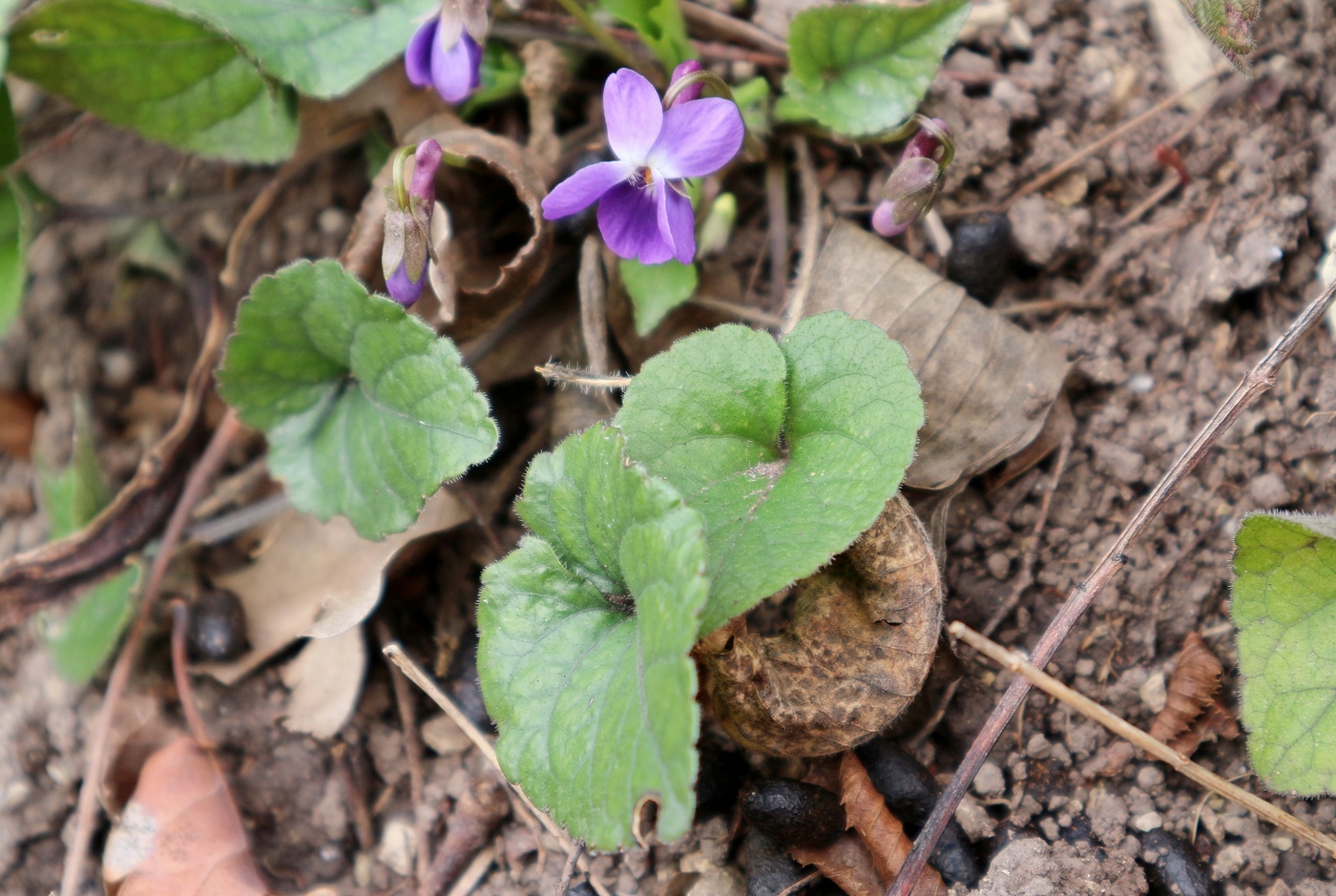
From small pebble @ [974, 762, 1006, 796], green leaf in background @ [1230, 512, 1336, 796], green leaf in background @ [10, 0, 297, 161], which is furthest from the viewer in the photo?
green leaf in background @ [10, 0, 297, 161]

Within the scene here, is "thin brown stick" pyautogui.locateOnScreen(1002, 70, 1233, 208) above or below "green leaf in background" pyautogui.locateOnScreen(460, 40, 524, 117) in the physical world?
below

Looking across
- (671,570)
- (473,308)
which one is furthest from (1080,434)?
(473,308)

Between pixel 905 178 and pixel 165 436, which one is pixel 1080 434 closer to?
pixel 905 178

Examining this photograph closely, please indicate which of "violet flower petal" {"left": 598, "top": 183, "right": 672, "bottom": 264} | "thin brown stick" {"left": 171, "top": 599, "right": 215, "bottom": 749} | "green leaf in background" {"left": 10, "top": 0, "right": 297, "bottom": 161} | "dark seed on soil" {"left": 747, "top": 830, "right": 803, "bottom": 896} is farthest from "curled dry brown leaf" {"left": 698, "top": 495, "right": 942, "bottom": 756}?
"green leaf in background" {"left": 10, "top": 0, "right": 297, "bottom": 161}

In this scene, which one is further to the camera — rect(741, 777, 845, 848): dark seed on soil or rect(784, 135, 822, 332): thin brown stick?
rect(784, 135, 822, 332): thin brown stick

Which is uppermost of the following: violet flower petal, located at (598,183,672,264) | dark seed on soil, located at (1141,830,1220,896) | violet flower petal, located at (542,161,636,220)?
violet flower petal, located at (542,161,636,220)

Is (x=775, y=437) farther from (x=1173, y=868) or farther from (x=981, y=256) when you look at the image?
(x=1173, y=868)

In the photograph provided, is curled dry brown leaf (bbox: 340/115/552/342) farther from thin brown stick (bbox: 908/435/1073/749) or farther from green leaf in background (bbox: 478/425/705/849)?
thin brown stick (bbox: 908/435/1073/749)
